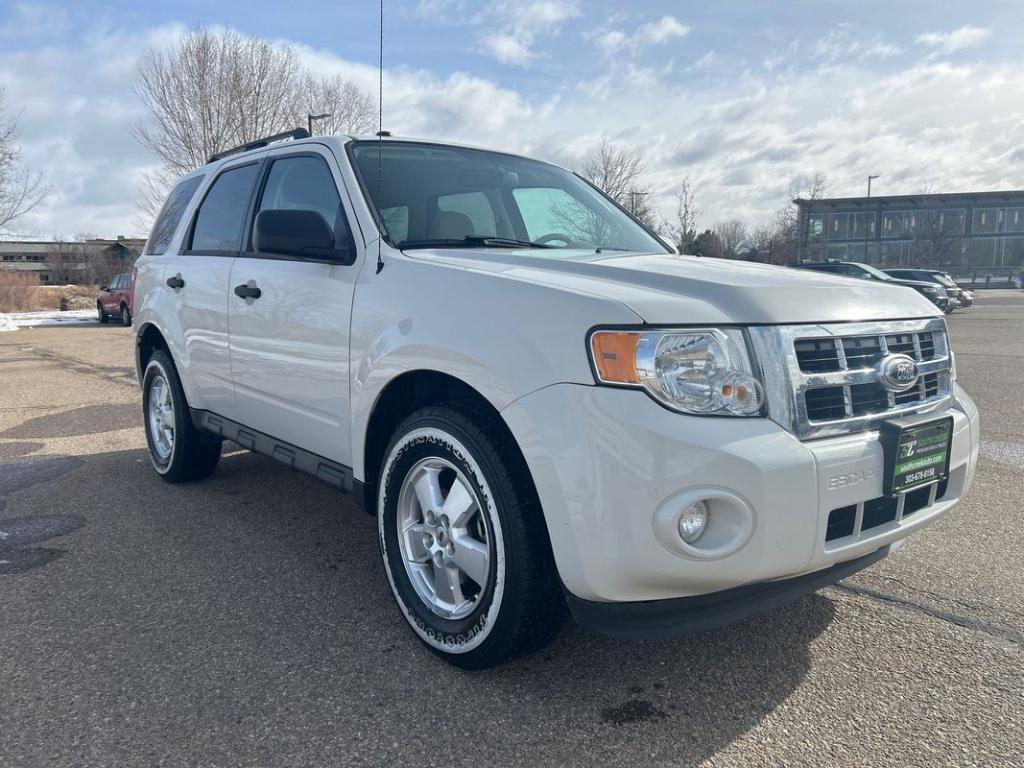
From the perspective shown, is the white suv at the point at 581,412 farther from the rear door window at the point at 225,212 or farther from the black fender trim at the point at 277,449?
the rear door window at the point at 225,212

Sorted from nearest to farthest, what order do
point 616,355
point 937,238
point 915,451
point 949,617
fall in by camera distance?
point 616,355
point 915,451
point 949,617
point 937,238

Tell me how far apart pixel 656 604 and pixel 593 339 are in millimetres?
769

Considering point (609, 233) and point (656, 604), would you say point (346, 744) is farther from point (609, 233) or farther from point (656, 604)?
point (609, 233)

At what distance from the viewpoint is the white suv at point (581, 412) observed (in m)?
2.08

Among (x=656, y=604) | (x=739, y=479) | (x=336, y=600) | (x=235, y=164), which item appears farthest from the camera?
(x=235, y=164)

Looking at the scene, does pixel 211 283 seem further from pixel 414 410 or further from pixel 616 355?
pixel 616 355

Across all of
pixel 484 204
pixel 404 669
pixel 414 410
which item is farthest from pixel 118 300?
pixel 404 669

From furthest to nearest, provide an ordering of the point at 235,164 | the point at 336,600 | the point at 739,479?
1. the point at 235,164
2. the point at 336,600
3. the point at 739,479

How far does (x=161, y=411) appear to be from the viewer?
16.8ft

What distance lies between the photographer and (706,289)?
2.31 meters

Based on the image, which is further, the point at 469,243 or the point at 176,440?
the point at 176,440

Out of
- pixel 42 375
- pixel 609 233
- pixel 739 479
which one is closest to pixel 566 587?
pixel 739 479

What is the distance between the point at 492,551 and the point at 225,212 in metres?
2.89

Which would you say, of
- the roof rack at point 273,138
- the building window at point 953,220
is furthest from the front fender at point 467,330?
the building window at point 953,220
